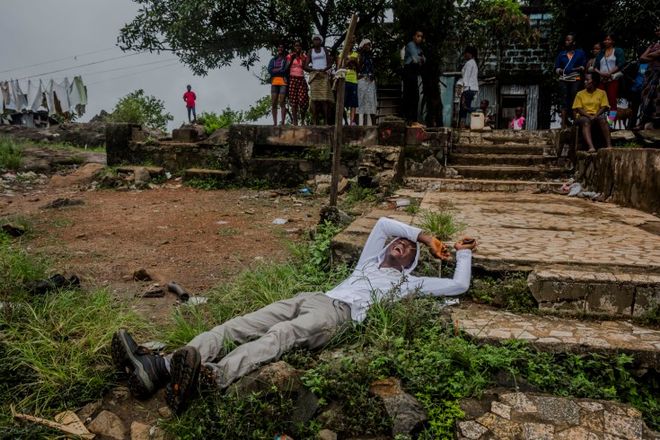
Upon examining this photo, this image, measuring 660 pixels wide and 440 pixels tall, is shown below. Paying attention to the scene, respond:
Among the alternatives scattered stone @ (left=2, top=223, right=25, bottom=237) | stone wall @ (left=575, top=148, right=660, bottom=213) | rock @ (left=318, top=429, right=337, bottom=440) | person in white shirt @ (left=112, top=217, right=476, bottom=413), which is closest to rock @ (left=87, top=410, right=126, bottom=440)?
person in white shirt @ (left=112, top=217, right=476, bottom=413)

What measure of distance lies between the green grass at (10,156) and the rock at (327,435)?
1030 cm

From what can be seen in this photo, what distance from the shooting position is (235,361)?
7.86ft

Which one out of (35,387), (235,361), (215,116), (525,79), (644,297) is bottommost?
(35,387)

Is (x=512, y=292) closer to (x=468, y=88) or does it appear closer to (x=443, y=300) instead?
(x=443, y=300)

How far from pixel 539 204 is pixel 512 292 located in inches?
124

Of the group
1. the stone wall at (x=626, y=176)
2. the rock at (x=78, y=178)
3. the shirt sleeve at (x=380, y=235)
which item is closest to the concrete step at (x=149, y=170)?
the rock at (x=78, y=178)

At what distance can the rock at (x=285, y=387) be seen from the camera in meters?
2.29

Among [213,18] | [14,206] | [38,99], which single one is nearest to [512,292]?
[14,206]

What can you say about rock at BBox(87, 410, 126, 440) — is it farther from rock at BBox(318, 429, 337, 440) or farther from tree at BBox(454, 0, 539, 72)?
tree at BBox(454, 0, 539, 72)

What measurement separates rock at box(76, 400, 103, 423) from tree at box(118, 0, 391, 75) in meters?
9.92

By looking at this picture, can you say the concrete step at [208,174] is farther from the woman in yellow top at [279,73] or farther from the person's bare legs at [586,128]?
the person's bare legs at [586,128]

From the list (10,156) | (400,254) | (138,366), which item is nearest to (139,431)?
(138,366)

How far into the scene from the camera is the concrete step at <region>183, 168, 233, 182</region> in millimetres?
8930

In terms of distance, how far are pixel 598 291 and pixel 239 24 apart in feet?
34.8
